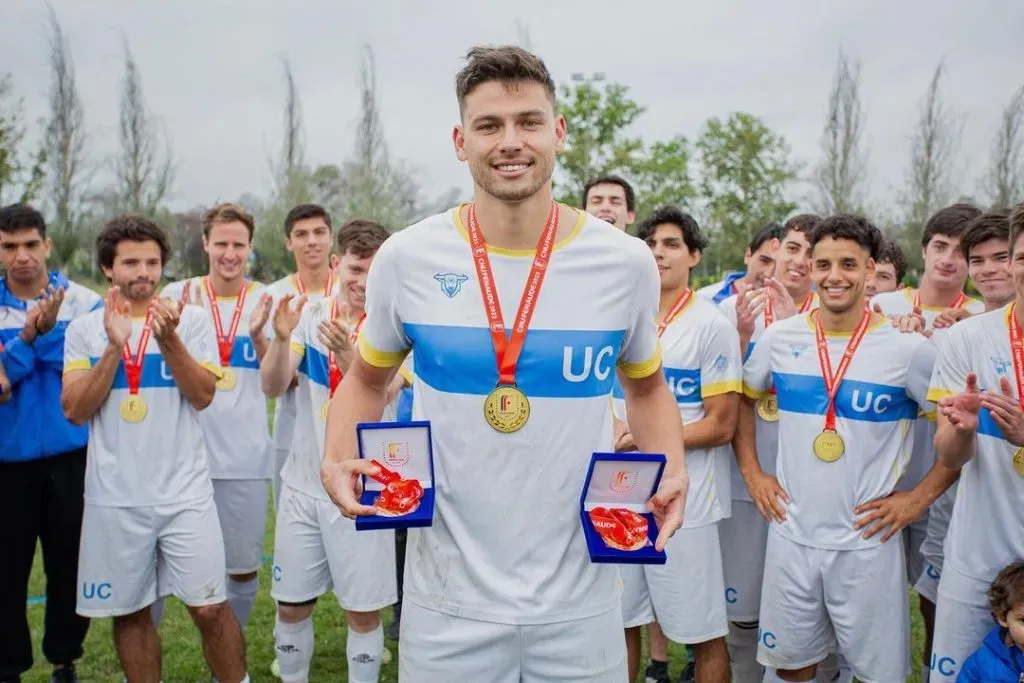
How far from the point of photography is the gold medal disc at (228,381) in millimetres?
6422

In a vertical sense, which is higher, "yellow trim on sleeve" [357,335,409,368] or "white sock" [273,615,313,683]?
"yellow trim on sleeve" [357,335,409,368]

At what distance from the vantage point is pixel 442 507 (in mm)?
2836

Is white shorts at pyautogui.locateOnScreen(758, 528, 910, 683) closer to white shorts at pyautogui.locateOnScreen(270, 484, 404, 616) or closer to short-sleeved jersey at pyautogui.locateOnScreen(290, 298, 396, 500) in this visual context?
white shorts at pyautogui.locateOnScreen(270, 484, 404, 616)

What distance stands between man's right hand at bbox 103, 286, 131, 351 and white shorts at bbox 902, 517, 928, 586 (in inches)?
182

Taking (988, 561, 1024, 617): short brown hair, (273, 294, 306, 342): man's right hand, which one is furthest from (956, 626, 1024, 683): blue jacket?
(273, 294, 306, 342): man's right hand

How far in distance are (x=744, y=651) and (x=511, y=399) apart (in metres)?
3.40

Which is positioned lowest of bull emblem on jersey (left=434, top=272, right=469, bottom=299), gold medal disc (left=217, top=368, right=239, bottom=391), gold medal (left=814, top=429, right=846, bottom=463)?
gold medal (left=814, top=429, right=846, bottom=463)

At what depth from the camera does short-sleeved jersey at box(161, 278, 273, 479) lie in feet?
20.7

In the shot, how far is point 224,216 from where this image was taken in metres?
6.74

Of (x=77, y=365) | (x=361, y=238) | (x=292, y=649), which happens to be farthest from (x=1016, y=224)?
(x=77, y=365)

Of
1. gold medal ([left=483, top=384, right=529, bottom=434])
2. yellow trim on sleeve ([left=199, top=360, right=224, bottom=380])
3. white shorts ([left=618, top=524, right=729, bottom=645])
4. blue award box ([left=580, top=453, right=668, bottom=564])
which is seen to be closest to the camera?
blue award box ([left=580, top=453, right=668, bottom=564])

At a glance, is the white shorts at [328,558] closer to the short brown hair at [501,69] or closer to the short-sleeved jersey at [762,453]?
the short-sleeved jersey at [762,453]

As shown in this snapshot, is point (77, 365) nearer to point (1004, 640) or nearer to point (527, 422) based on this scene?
point (527, 422)

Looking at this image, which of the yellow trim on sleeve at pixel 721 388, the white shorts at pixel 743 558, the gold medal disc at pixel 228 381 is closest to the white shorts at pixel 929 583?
the white shorts at pixel 743 558
